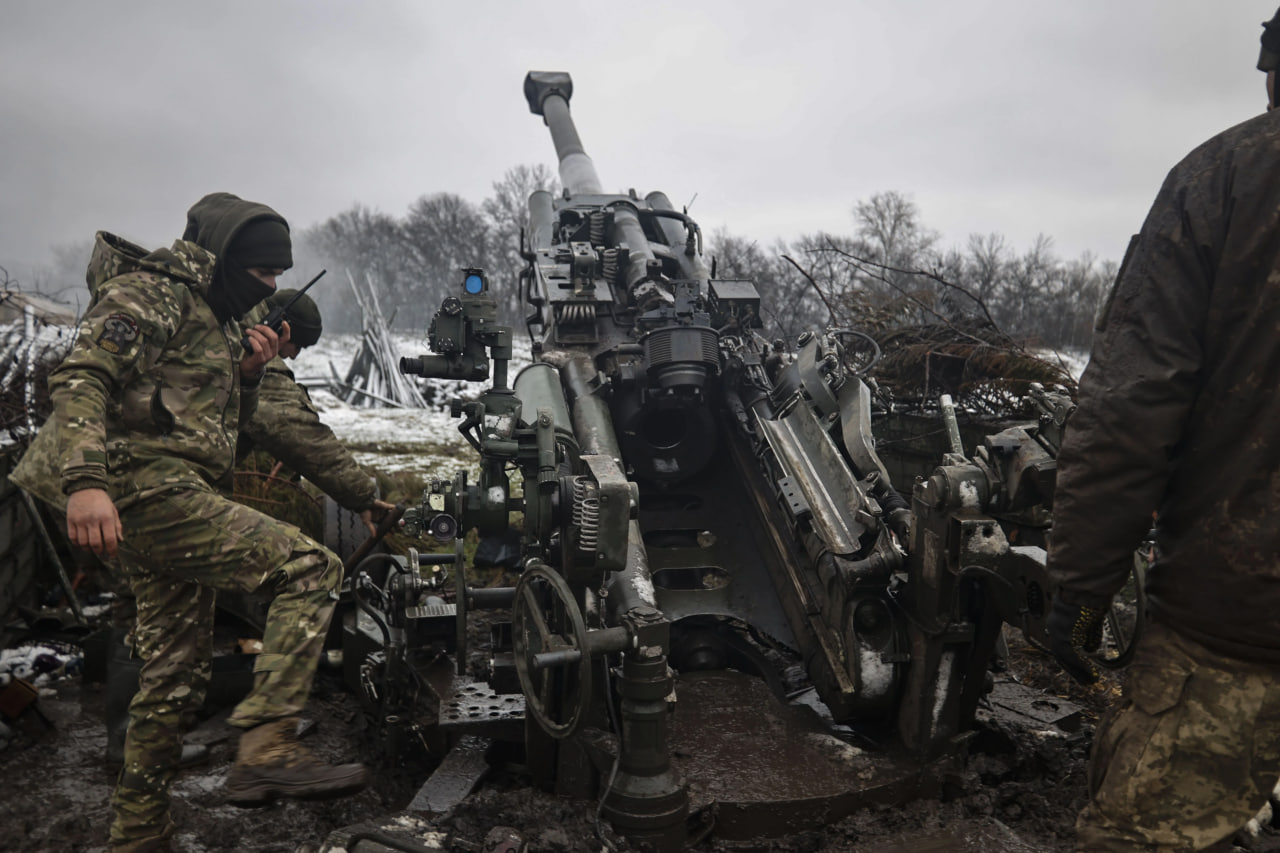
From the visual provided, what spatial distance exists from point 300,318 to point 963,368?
16.1ft

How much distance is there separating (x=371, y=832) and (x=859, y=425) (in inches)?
97.3

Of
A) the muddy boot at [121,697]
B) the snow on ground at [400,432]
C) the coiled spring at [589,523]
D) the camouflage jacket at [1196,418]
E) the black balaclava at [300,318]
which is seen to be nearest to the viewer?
the camouflage jacket at [1196,418]

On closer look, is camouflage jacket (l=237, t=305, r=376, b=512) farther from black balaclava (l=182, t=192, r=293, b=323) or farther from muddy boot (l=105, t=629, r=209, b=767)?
muddy boot (l=105, t=629, r=209, b=767)

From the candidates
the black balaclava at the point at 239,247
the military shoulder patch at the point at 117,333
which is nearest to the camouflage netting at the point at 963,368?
the black balaclava at the point at 239,247

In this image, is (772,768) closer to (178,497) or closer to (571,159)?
(178,497)

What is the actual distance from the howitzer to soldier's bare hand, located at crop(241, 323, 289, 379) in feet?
1.92

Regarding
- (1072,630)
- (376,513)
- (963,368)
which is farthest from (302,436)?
(963,368)

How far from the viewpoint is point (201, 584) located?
10.6ft

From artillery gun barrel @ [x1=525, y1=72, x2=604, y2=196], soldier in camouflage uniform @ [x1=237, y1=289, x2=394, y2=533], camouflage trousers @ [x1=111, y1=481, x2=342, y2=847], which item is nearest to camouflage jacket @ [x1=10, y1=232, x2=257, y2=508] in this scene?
camouflage trousers @ [x1=111, y1=481, x2=342, y2=847]

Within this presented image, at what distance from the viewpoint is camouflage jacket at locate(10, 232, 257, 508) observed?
2838 millimetres

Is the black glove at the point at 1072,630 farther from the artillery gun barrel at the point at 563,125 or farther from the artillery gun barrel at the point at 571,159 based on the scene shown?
the artillery gun barrel at the point at 563,125

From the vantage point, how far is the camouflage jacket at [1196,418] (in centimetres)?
194

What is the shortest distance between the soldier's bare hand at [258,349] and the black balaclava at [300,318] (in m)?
0.36

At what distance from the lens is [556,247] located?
248 inches
